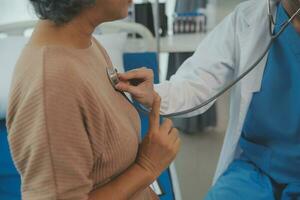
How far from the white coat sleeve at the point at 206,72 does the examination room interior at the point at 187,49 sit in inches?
22.6

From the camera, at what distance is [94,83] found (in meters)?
0.69

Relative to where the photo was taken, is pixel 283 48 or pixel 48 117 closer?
pixel 48 117

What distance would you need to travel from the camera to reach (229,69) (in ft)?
4.38

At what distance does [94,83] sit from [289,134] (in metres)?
0.75

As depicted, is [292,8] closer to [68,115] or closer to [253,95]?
[253,95]

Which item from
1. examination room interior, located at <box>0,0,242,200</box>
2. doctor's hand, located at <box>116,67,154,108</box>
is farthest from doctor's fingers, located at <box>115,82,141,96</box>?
examination room interior, located at <box>0,0,242,200</box>

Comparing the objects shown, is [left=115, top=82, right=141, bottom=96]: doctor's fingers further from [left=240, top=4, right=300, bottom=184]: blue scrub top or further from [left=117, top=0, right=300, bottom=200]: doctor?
[left=240, top=4, right=300, bottom=184]: blue scrub top

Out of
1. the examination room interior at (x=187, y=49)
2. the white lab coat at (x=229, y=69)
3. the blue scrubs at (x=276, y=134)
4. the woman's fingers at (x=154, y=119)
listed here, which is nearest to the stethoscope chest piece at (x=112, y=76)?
the woman's fingers at (x=154, y=119)

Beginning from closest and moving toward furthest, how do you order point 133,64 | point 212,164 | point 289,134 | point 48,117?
point 48,117
point 289,134
point 133,64
point 212,164

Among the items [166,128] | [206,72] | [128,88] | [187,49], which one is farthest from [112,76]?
[187,49]

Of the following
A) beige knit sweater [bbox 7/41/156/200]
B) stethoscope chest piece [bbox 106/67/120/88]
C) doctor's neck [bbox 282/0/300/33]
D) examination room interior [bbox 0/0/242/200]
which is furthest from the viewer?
examination room interior [bbox 0/0/242/200]

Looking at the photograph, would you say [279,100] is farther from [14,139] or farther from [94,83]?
[14,139]

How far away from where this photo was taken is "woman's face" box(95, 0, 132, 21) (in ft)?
2.22

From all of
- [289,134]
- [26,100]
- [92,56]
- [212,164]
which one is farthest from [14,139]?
[212,164]
